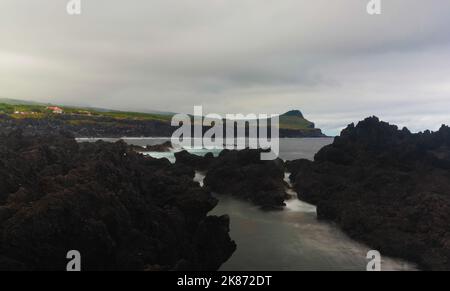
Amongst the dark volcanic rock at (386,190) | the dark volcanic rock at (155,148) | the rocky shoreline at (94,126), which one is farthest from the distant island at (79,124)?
the dark volcanic rock at (386,190)

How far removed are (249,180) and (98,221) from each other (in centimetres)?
2651

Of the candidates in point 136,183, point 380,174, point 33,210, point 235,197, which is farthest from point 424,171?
point 33,210

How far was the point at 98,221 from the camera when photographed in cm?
1538

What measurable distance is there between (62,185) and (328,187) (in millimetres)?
26614

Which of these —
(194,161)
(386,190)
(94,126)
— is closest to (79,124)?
(94,126)

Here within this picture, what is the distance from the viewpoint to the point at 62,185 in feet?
57.5

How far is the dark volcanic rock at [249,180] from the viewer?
121 ft

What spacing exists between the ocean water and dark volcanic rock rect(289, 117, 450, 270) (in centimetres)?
135

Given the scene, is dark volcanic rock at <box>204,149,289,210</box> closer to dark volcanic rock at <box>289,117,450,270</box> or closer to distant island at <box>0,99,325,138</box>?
dark volcanic rock at <box>289,117,450,270</box>

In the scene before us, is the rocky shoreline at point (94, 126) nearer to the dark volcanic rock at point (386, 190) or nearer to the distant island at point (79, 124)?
the distant island at point (79, 124)

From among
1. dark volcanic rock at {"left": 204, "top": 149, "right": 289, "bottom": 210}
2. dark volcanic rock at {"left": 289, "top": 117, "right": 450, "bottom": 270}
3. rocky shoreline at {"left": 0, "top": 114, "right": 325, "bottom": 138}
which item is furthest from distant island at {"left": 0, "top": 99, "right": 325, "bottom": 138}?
dark volcanic rock at {"left": 289, "top": 117, "right": 450, "bottom": 270}

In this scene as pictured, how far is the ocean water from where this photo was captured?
21.3m

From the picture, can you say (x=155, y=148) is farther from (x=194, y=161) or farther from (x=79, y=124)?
(x=79, y=124)
